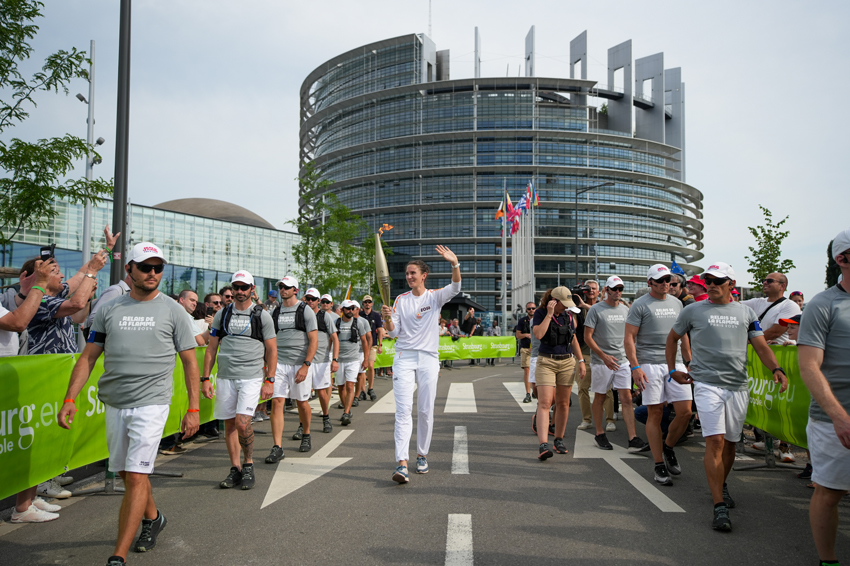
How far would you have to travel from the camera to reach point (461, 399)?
541 inches

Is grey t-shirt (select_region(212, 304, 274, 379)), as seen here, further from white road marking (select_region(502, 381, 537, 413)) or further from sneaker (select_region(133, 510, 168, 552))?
white road marking (select_region(502, 381, 537, 413))

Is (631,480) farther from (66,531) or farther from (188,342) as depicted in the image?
(66,531)

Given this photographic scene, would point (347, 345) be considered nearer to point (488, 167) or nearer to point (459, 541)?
point (459, 541)

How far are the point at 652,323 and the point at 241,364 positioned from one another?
441 centimetres

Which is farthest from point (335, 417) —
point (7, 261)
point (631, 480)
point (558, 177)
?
point (558, 177)

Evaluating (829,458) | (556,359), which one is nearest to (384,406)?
(556,359)

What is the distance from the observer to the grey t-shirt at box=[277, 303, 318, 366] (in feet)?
26.9

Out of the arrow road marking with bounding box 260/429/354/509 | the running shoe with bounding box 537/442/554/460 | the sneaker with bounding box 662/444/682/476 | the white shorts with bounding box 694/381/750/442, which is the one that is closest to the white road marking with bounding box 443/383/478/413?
the arrow road marking with bounding box 260/429/354/509

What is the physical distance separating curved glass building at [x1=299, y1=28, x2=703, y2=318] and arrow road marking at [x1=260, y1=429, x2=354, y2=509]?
77669 mm

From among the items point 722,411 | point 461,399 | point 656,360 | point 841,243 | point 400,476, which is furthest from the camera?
point 461,399

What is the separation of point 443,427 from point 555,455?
2525 millimetres

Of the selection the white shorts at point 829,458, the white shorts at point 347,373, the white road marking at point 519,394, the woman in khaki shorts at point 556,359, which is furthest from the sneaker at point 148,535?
the white road marking at point 519,394

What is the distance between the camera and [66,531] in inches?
190

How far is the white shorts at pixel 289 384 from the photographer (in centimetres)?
794
